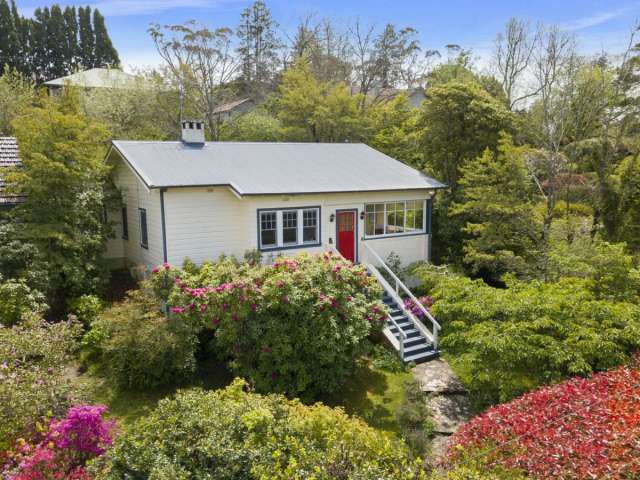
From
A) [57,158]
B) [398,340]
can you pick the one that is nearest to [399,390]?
[398,340]

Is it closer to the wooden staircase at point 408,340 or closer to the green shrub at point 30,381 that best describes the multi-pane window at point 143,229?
the green shrub at point 30,381

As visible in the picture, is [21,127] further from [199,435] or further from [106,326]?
[199,435]

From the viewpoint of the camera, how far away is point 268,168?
1606cm

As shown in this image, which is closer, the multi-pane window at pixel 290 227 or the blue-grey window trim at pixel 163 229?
the blue-grey window trim at pixel 163 229

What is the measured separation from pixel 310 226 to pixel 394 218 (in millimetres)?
3777

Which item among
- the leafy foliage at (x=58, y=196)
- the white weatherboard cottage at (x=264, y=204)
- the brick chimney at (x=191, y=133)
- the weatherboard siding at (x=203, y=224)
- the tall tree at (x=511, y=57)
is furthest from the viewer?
the tall tree at (x=511, y=57)

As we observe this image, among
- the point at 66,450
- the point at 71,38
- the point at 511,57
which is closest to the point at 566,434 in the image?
the point at 66,450

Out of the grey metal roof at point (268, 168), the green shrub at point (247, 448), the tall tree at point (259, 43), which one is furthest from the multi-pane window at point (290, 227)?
the tall tree at point (259, 43)

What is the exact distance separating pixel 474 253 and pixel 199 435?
12.8 metres

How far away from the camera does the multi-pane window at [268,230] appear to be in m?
14.9

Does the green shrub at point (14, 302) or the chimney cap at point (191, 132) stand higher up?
the chimney cap at point (191, 132)

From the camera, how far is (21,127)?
13.6m

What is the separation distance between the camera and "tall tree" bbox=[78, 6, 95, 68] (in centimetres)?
6031

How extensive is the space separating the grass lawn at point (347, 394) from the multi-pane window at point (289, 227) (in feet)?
14.3
